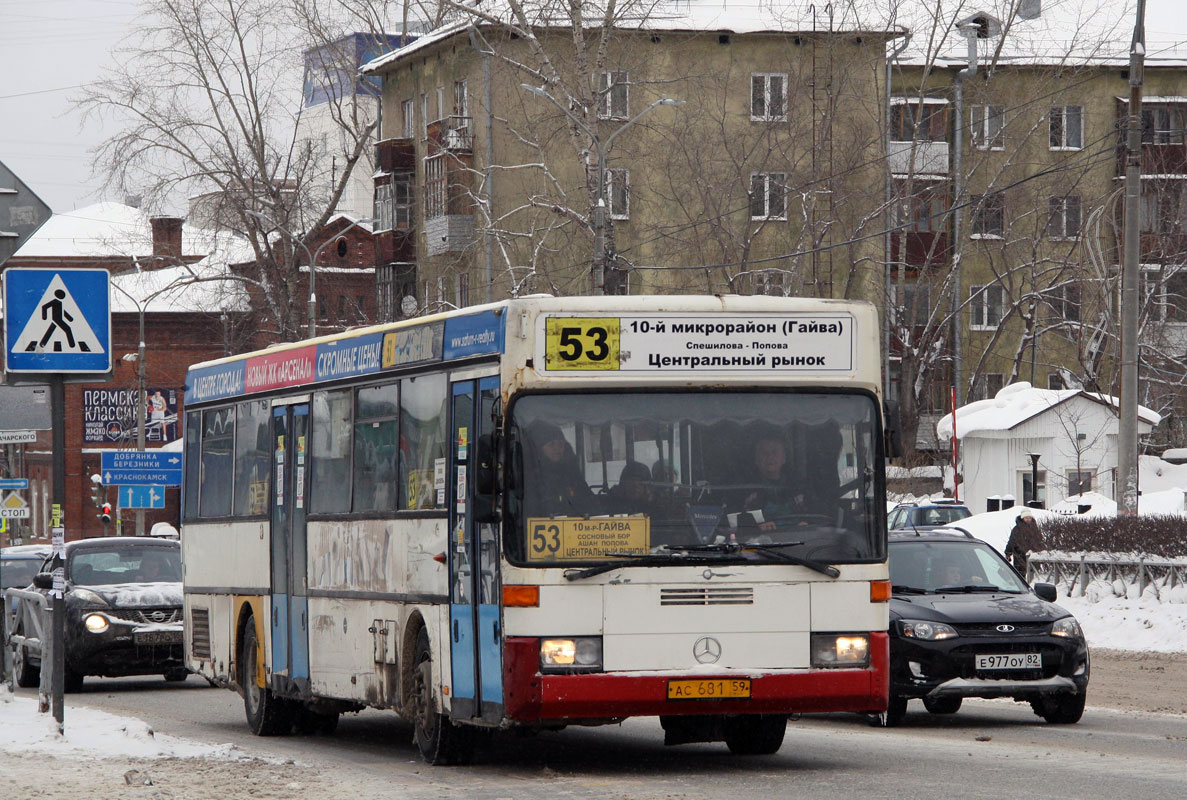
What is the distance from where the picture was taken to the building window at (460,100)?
63969 millimetres

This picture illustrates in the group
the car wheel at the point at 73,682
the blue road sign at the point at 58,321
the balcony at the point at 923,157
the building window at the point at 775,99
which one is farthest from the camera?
the balcony at the point at 923,157

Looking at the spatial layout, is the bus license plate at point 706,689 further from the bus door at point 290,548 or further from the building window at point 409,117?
the building window at point 409,117

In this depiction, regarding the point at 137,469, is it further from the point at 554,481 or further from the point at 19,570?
the point at 554,481

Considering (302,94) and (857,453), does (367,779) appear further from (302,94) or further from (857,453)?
(302,94)

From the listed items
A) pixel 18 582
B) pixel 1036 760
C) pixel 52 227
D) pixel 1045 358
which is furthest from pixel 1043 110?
pixel 52 227

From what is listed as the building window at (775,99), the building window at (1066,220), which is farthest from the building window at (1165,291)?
the building window at (775,99)

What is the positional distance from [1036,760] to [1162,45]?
62500mm

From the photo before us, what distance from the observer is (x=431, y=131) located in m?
63.6

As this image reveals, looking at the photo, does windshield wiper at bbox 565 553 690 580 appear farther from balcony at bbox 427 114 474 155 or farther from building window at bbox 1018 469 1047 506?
balcony at bbox 427 114 474 155

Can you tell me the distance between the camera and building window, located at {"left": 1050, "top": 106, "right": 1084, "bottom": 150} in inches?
2731

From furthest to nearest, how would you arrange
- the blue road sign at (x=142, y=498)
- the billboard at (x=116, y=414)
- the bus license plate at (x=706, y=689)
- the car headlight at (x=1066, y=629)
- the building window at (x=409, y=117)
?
the billboard at (x=116, y=414) < the building window at (x=409, y=117) < the blue road sign at (x=142, y=498) < the car headlight at (x=1066, y=629) < the bus license plate at (x=706, y=689)

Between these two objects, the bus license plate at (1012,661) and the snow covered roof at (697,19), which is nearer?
the bus license plate at (1012,661)

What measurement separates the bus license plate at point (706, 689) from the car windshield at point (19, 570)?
18.1 metres

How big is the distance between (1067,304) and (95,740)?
53.9 m
